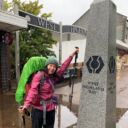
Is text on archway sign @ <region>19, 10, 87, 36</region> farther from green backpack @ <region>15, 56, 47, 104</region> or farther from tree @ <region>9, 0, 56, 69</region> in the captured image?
green backpack @ <region>15, 56, 47, 104</region>

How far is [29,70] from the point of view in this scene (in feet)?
15.4

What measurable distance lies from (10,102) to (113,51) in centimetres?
621

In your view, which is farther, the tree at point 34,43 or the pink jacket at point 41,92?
the tree at point 34,43

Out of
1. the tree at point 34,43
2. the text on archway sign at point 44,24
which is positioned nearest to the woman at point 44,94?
the text on archway sign at point 44,24

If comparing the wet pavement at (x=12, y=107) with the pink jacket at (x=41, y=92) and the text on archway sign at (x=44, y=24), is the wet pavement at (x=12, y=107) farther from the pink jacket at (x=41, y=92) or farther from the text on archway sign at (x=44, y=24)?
the text on archway sign at (x=44, y=24)

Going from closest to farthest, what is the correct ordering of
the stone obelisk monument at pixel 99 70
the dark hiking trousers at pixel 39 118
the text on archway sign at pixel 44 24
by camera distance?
1. the dark hiking trousers at pixel 39 118
2. the stone obelisk monument at pixel 99 70
3. the text on archway sign at pixel 44 24

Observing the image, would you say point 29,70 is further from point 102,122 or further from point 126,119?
point 126,119

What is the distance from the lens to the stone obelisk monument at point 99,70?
5.43 metres

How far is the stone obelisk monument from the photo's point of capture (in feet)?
17.8

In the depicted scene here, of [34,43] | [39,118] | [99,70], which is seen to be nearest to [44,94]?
[39,118]

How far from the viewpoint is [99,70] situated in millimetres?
5504

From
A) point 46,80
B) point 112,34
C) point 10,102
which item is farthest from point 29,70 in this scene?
point 10,102

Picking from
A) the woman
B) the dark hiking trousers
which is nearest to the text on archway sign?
the woman

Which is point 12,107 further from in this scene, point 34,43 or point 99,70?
point 34,43
